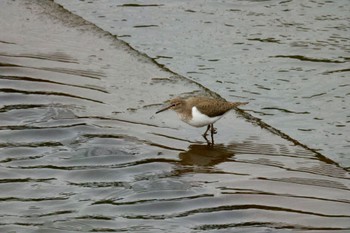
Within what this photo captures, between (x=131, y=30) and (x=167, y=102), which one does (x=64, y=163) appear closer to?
(x=167, y=102)

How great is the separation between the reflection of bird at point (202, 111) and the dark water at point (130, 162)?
192mm

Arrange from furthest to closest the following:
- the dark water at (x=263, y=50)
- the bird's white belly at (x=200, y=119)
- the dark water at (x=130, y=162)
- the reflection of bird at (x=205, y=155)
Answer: the dark water at (x=263, y=50), the bird's white belly at (x=200, y=119), the reflection of bird at (x=205, y=155), the dark water at (x=130, y=162)

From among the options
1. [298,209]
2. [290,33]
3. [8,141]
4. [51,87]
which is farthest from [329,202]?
[290,33]

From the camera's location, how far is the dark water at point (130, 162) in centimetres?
704

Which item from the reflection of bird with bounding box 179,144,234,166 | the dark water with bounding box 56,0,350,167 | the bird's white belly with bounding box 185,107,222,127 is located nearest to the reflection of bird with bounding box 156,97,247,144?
the bird's white belly with bounding box 185,107,222,127

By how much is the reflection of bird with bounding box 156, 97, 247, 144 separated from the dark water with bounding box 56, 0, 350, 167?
703mm

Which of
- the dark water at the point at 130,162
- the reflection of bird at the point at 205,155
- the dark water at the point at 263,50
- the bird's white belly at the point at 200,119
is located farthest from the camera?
the dark water at the point at 263,50

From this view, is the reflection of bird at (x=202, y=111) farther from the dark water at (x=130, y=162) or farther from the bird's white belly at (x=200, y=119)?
the dark water at (x=130, y=162)

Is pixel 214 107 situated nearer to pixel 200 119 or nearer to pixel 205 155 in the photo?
pixel 200 119

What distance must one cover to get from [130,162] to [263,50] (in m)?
3.80

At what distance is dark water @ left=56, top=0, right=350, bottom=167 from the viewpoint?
9633 mm

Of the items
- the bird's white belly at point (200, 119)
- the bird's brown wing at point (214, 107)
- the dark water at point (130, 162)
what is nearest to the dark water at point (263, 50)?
the dark water at point (130, 162)

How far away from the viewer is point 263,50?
11375 mm

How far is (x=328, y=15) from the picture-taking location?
12609 mm
